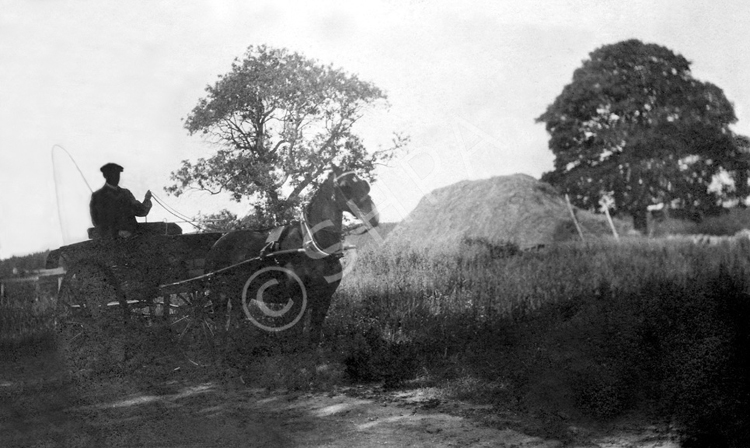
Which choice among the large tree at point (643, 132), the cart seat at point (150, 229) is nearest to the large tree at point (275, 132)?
the cart seat at point (150, 229)

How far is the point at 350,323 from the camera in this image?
28.9ft

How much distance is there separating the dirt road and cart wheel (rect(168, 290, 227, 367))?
664 millimetres

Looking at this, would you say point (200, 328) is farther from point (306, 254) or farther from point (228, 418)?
point (228, 418)

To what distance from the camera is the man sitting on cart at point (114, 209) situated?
8180 mm

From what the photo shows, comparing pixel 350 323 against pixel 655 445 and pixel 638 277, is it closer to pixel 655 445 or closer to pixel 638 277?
pixel 638 277

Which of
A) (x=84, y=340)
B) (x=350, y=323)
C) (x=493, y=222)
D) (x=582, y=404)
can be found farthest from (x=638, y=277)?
(x=84, y=340)

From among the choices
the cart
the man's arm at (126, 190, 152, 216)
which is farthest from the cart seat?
the man's arm at (126, 190, 152, 216)

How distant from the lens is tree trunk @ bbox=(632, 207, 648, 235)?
387 inches

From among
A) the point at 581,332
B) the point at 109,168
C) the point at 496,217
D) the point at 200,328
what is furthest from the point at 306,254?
the point at 496,217

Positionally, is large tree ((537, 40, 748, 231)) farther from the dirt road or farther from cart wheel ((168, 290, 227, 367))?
cart wheel ((168, 290, 227, 367))

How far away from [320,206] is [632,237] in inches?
206

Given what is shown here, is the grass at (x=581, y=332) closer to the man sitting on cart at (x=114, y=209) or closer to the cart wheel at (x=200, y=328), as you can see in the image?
the cart wheel at (x=200, y=328)

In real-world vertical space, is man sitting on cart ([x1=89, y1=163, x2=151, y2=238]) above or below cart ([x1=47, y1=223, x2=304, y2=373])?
above

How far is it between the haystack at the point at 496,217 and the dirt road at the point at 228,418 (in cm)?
594
